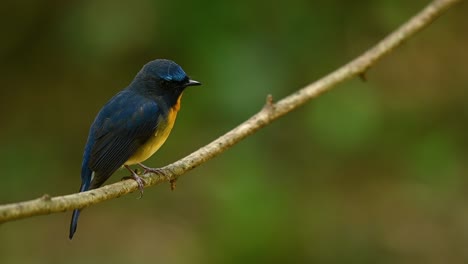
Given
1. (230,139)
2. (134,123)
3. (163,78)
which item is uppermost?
(163,78)

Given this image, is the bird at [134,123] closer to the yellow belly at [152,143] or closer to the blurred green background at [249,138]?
the yellow belly at [152,143]

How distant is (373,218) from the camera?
7074mm

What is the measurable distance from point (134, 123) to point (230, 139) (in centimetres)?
68

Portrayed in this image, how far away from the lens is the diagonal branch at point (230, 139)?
2830mm

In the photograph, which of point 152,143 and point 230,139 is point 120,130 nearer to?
point 152,143

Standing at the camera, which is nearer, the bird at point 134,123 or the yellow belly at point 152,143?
the bird at point 134,123

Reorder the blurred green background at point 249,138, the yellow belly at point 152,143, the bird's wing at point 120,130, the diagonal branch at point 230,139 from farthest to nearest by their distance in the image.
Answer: the blurred green background at point 249,138 → the yellow belly at point 152,143 → the bird's wing at point 120,130 → the diagonal branch at point 230,139

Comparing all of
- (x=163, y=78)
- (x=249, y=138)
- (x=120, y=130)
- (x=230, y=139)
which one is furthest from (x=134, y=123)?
(x=249, y=138)

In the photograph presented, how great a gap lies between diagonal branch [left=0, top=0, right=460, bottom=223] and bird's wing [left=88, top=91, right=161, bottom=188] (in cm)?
24

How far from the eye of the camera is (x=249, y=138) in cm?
679

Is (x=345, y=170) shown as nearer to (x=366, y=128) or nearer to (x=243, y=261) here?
(x=366, y=128)

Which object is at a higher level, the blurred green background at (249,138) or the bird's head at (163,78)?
the blurred green background at (249,138)

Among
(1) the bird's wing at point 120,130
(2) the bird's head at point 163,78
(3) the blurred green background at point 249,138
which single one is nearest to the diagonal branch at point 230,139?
(1) the bird's wing at point 120,130

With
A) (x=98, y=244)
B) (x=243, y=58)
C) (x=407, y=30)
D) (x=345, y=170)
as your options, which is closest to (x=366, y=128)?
(x=345, y=170)
